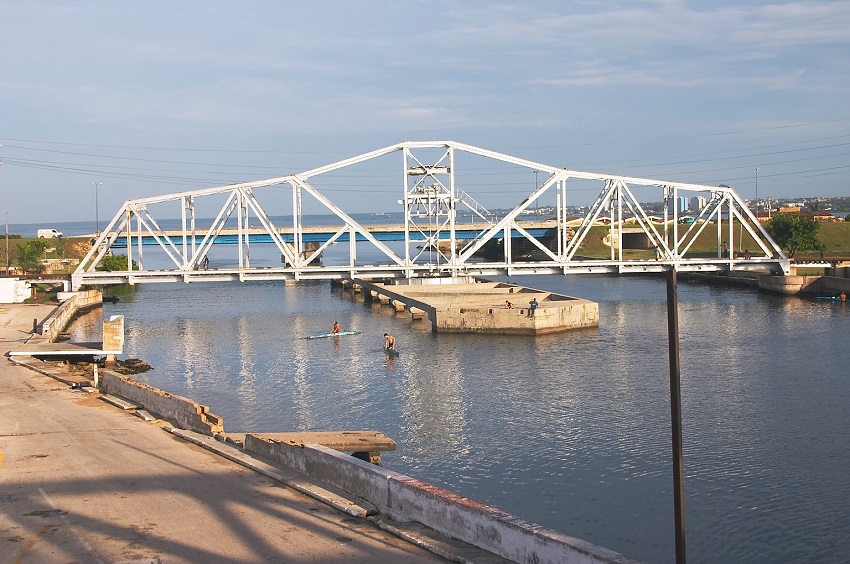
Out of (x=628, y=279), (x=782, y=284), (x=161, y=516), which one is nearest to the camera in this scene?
(x=161, y=516)

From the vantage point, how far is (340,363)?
146 feet

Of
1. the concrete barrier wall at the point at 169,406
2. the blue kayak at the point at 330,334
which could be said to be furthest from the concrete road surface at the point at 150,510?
the blue kayak at the point at 330,334

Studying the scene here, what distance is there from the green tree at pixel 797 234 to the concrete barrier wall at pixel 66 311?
63226 mm

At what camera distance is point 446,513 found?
13.5 metres

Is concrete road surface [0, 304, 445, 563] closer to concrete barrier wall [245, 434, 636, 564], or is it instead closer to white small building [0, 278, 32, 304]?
concrete barrier wall [245, 434, 636, 564]

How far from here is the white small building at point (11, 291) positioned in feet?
223

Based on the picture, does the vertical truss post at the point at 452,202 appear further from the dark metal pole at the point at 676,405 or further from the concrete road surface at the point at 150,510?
the dark metal pole at the point at 676,405

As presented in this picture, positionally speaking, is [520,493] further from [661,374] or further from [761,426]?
[661,374]

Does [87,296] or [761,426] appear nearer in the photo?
[761,426]

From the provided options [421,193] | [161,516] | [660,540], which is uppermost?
[421,193]

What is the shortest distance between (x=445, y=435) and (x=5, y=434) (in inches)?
486

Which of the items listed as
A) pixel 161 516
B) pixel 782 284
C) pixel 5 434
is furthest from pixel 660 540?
pixel 782 284

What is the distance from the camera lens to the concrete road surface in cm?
1331

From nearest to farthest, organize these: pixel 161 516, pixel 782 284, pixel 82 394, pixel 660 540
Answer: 1. pixel 161 516
2. pixel 660 540
3. pixel 82 394
4. pixel 782 284
